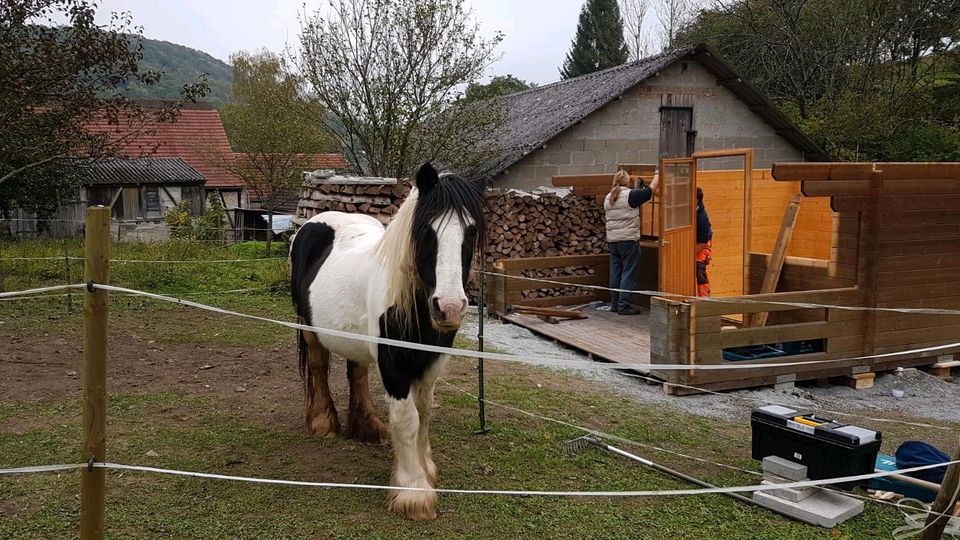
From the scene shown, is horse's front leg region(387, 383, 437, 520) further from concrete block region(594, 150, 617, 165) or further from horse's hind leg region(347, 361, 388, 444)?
concrete block region(594, 150, 617, 165)

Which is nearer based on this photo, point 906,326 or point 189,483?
point 189,483

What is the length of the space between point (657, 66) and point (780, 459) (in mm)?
11486

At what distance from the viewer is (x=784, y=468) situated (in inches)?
151

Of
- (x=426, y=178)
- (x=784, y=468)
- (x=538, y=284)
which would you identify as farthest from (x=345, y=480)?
(x=538, y=284)

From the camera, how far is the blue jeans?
29.0 ft

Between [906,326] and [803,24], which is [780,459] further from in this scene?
[803,24]

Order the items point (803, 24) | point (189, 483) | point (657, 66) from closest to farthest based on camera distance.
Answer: point (189, 483)
point (657, 66)
point (803, 24)

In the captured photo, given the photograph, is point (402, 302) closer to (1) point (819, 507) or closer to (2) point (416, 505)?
(2) point (416, 505)

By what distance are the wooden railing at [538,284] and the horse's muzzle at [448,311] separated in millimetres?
6043

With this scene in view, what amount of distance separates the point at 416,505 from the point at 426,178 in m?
1.71

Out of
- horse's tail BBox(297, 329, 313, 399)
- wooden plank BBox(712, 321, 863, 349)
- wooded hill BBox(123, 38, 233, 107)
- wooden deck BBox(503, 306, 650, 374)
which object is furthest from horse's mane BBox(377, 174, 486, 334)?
wooded hill BBox(123, 38, 233, 107)

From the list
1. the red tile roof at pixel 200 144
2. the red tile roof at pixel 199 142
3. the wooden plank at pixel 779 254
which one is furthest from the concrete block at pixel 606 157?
the red tile roof at pixel 199 142

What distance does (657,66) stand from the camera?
45.6ft

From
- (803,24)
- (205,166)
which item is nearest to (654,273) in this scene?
(803,24)
